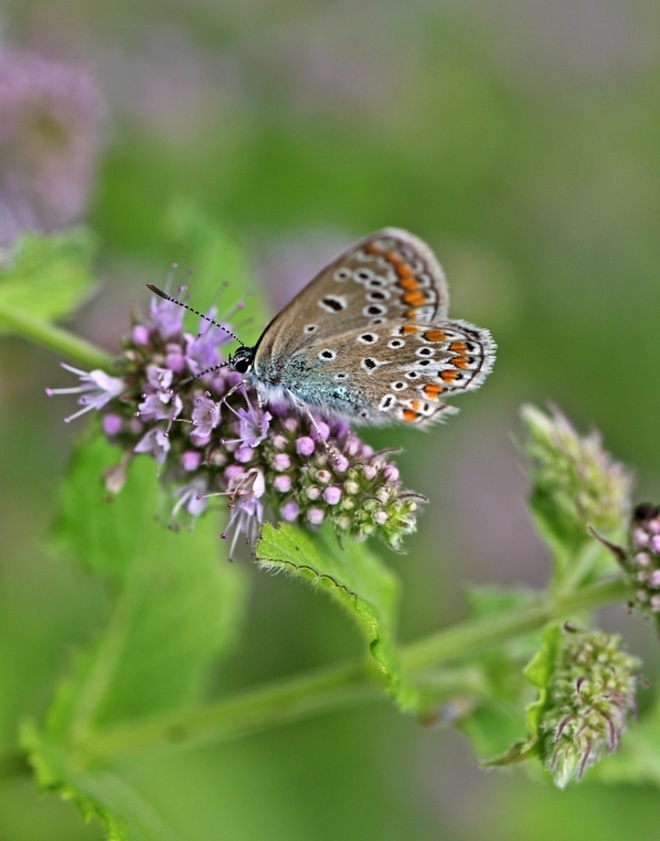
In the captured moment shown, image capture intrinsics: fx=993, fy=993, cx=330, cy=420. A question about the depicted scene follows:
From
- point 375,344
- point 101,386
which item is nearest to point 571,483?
point 375,344

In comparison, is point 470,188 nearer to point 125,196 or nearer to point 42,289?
point 125,196

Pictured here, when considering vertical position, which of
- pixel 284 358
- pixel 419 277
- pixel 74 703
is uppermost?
pixel 419 277

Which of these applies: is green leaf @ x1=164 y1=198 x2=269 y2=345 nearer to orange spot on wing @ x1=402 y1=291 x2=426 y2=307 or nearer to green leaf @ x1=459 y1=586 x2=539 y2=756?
orange spot on wing @ x1=402 y1=291 x2=426 y2=307

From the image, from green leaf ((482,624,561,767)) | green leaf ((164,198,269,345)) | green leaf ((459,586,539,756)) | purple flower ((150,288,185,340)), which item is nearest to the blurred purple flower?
green leaf ((164,198,269,345))

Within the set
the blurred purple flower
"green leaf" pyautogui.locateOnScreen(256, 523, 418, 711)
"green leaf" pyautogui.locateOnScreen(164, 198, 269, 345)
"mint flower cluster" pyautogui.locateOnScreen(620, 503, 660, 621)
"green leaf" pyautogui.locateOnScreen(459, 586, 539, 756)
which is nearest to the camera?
"green leaf" pyautogui.locateOnScreen(256, 523, 418, 711)

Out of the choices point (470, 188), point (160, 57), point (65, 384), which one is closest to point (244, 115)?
point (160, 57)

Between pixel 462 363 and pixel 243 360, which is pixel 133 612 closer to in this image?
pixel 243 360

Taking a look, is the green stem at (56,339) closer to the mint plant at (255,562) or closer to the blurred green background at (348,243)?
the mint plant at (255,562)
